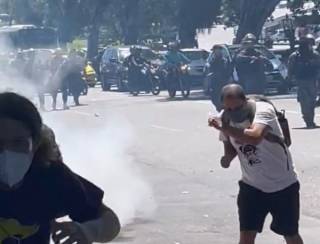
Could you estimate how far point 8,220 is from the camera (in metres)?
4.26

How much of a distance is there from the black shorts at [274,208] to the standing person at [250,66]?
21706 mm

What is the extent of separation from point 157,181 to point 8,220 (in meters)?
11.8

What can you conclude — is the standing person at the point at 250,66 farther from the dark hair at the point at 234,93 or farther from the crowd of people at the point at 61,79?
the dark hair at the point at 234,93

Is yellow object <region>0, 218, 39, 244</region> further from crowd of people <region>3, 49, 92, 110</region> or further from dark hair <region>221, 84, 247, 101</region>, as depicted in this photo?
crowd of people <region>3, 49, 92, 110</region>

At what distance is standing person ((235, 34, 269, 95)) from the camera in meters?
30.9

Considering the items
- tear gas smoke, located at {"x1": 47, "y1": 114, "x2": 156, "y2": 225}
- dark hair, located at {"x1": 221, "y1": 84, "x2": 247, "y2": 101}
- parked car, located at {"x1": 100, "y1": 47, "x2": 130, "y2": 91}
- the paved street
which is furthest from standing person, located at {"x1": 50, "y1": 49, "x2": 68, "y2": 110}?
dark hair, located at {"x1": 221, "y1": 84, "x2": 247, "y2": 101}

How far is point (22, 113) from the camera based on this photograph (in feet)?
13.7

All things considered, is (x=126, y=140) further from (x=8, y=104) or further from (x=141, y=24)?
(x=141, y=24)

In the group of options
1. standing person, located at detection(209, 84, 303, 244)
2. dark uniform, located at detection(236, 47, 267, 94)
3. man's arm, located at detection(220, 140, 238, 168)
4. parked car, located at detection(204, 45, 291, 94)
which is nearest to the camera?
standing person, located at detection(209, 84, 303, 244)

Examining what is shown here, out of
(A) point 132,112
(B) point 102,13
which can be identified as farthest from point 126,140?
(B) point 102,13

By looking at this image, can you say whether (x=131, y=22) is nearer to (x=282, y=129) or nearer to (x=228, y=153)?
(x=228, y=153)

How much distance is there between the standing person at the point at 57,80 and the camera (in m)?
35.8

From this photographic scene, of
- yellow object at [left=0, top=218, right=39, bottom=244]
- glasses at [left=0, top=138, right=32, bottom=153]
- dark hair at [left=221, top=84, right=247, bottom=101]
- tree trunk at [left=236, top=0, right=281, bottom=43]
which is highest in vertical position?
glasses at [left=0, top=138, right=32, bottom=153]

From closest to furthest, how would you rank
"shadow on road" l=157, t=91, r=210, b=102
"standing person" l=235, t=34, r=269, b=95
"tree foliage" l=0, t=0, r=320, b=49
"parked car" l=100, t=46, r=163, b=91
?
"standing person" l=235, t=34, r=269, b=95
"shadow on road" l=157, t=91, r=210, b=102
"parked car" l=100, t=46, r=163, b=91
"tree foliage" l=0, t=0, r=320, b=49
